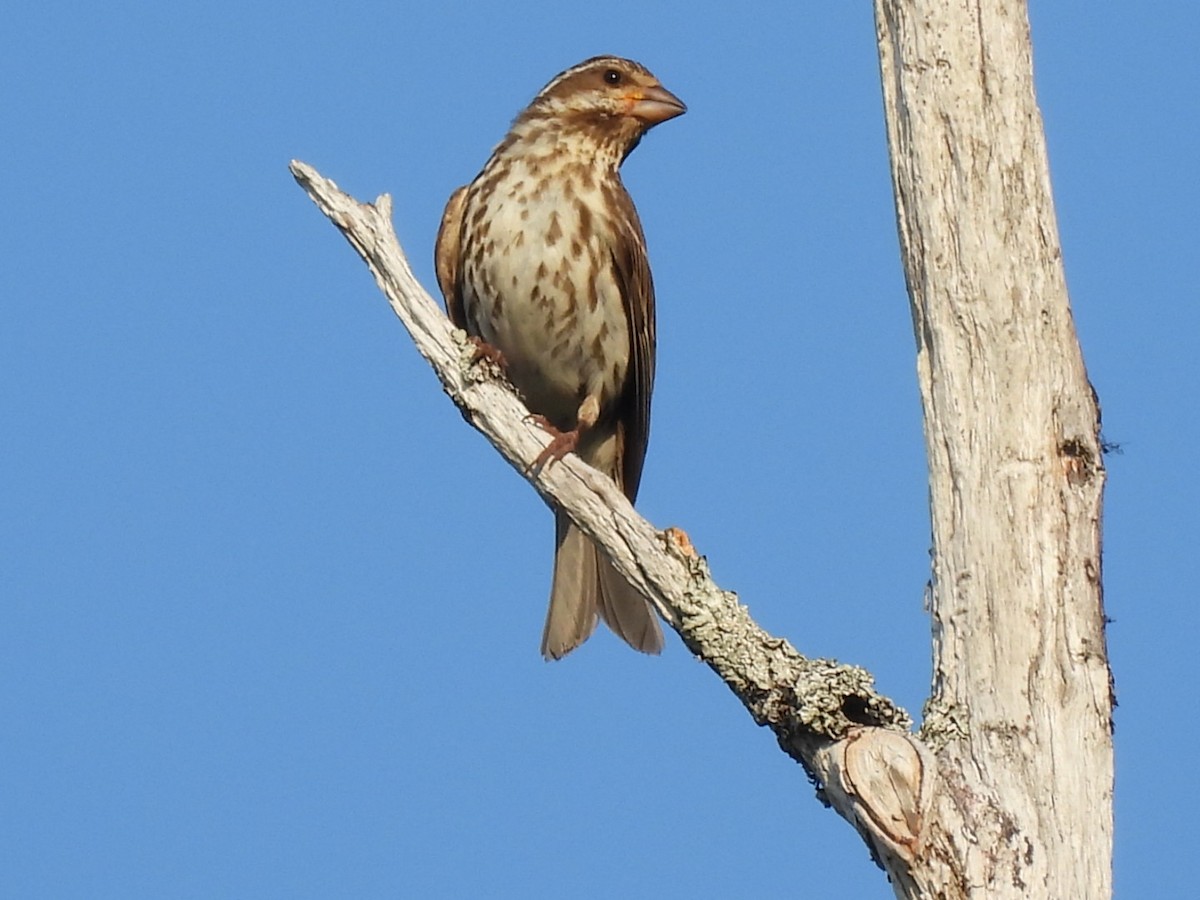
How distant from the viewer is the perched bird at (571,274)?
7004 mm

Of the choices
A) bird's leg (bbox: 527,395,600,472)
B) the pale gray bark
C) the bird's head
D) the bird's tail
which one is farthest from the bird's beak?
the pale gray bark

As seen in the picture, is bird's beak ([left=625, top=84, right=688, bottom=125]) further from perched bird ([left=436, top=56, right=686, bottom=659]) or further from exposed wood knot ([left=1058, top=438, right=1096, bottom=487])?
exposed wood knot ([left=1058, top=438, right=1096, bottom=487])

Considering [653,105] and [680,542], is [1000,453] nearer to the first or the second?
[680,542]

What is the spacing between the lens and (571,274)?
23.1 feet

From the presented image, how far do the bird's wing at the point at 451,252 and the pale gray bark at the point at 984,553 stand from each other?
8.93 feet

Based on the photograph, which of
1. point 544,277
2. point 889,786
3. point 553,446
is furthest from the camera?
point 544,277

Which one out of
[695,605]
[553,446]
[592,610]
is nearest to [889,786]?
[695,605]

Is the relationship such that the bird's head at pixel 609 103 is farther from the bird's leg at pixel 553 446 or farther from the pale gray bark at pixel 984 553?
the pale gray bark at pixel 984 553

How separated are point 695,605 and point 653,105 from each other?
2.95m

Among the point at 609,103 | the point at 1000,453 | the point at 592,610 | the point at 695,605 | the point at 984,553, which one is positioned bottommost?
the point at 695,605

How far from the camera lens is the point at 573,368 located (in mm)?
7254

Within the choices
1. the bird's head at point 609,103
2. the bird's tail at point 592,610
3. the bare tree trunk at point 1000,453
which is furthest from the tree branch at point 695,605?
the bird's head at point 609,103

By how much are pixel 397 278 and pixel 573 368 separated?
1.78 meters

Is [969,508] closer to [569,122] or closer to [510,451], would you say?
[510,451]
